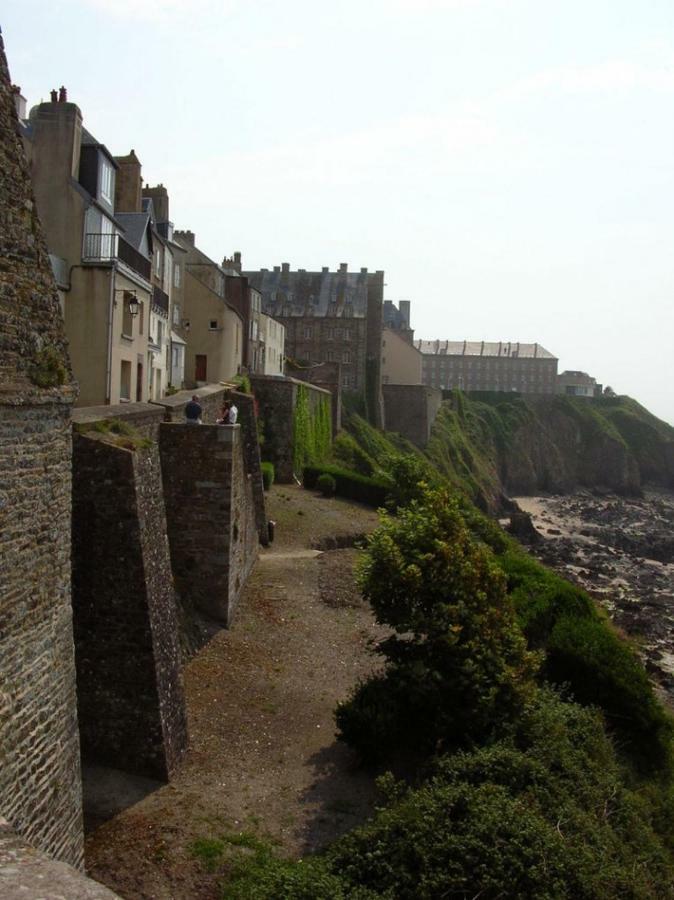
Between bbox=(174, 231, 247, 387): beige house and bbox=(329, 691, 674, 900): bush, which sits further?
bbox=(174, 231, 247, 387): beige house

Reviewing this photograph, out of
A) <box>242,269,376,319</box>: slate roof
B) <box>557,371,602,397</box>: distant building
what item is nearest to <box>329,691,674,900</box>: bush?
<box>242,269,376,319</box>: slate roof

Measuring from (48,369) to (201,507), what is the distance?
10239 millimetres

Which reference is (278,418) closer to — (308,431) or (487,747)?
(308,431)

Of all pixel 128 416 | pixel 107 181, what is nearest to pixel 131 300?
pixel 107 181

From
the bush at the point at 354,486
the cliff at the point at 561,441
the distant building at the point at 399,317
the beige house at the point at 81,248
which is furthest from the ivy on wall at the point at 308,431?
the distant building at the point at 399,317

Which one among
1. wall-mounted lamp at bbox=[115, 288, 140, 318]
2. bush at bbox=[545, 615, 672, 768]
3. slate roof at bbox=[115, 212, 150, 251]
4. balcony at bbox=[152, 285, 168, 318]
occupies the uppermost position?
slate roof at bbox=[115, 212, 150, 251]

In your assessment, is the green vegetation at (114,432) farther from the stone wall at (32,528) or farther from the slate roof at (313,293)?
the slate roof at (313,293)

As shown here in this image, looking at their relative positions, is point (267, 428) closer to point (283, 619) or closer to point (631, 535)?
point (283, 619)

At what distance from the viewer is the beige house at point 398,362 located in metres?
77.8

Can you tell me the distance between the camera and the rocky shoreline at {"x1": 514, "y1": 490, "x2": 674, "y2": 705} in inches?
1460

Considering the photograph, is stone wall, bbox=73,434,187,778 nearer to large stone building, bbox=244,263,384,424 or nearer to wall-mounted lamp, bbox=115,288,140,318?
wall-mounted lamp, bbox=115,288,140,318

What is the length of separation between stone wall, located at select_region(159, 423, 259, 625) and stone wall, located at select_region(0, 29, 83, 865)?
29.5 feet

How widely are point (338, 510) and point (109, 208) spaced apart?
52.8 feet

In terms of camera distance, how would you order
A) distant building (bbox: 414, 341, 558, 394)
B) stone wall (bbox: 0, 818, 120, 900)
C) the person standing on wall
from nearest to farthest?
1. stone wall (bbox: 0, 818, 120, 900)
2. the person standing on wall
3. distant building (bbox: 414, 341, 558, 394)
